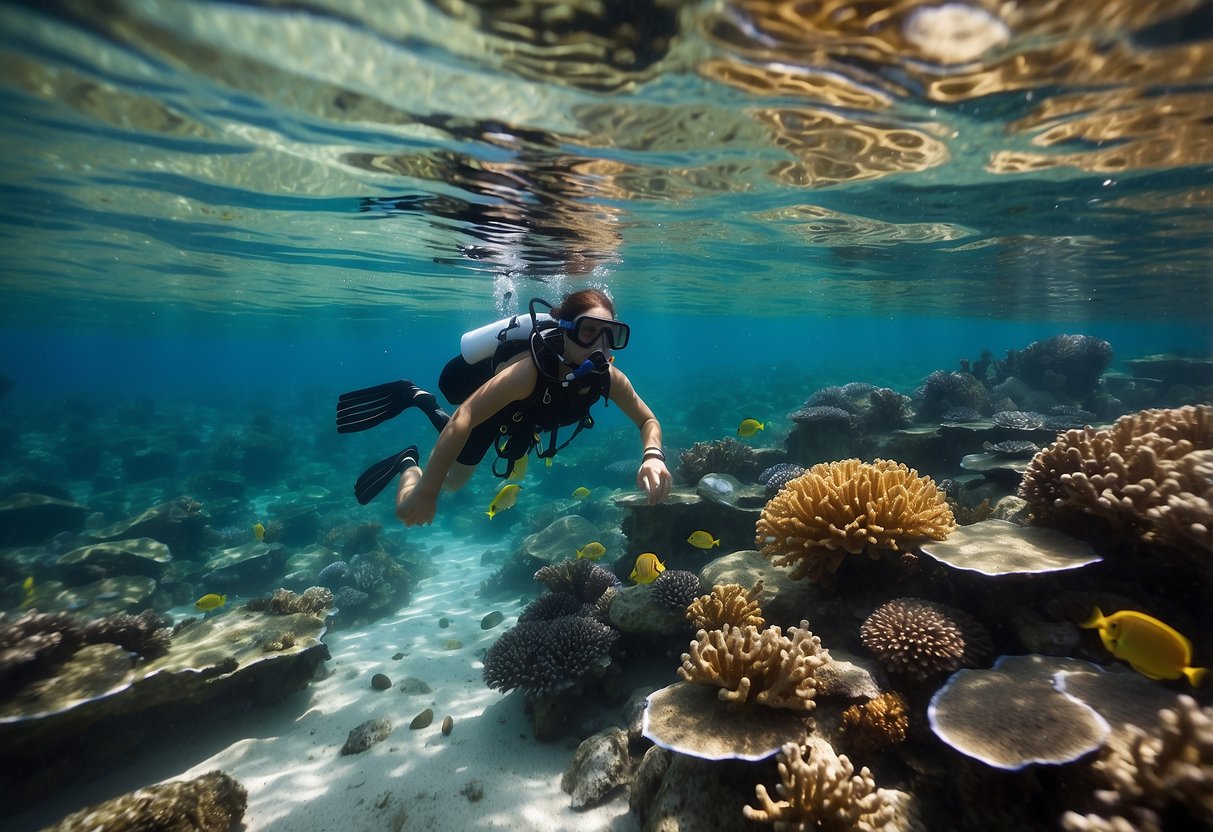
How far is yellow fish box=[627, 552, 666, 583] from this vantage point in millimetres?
5953

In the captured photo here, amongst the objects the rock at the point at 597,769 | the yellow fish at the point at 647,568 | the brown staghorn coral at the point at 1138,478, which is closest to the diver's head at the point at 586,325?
the yellow fish at the point at 647,568

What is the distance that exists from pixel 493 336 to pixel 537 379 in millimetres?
1756

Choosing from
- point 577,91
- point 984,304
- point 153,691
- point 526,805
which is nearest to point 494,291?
point 577,91

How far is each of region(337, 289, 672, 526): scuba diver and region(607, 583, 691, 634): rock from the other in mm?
2039

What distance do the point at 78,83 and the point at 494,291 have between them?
60.5 ft

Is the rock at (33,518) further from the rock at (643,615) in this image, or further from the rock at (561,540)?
the rock at (643,615)

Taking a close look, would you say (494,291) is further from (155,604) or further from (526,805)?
(526,805)

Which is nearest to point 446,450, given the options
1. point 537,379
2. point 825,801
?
point 537,379

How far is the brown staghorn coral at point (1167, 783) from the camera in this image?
7.14 ft

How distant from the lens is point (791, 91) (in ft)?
22.9

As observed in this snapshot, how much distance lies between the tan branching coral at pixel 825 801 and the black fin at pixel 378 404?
5.36 meters

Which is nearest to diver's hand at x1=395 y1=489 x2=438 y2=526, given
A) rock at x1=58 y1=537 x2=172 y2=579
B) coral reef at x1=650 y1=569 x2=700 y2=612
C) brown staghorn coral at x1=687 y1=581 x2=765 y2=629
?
brown staghorn coral at x1=687 y1=581 x2=765 y2=629

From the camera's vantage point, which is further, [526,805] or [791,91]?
[791,91]

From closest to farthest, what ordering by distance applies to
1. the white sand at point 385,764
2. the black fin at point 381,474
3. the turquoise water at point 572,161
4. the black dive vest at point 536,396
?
the white sand at point 385,764, the black dive vest at point 536,396, the turquoise water at point 572,161, the black fin at point 381,474
